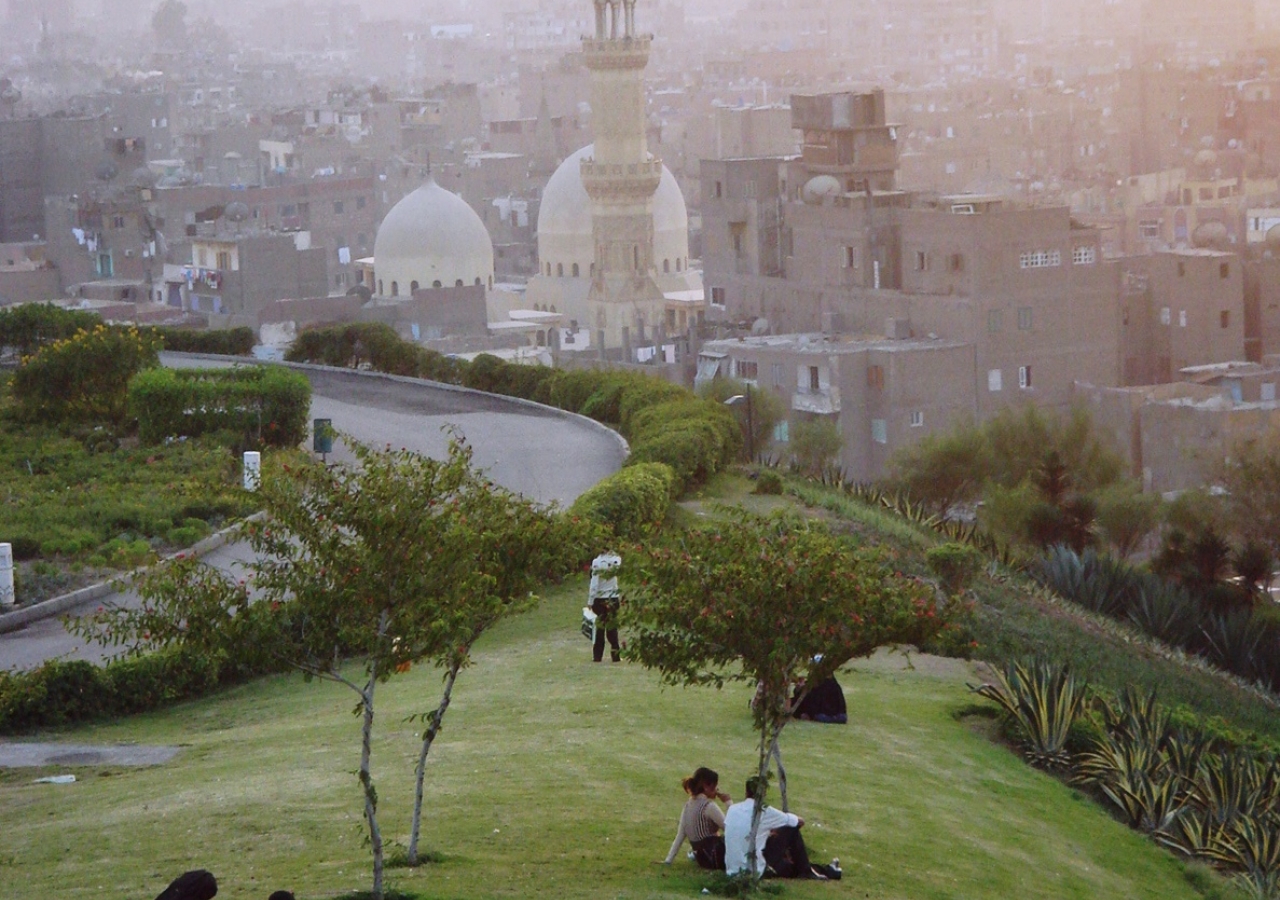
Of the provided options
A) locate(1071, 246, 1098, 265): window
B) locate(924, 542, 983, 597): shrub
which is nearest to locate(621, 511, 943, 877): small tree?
locate(924, 542, 983, 597): shrub

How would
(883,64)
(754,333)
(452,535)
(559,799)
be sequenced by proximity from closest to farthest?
(452,535) → (559,799) → (754,333) → (883,64)

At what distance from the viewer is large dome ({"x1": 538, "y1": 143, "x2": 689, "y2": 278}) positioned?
6112 cm

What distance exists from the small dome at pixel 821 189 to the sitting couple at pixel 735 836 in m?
39.9

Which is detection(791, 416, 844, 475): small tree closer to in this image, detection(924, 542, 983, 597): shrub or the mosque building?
the mosque building

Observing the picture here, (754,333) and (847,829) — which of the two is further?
(754,333)

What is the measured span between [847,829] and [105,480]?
9.71m

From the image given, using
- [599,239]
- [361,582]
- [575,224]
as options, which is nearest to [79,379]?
[361,582]

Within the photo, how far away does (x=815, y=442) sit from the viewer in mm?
35719

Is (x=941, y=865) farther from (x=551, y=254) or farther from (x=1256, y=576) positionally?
(x=551, y=254)

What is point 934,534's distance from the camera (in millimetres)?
19516

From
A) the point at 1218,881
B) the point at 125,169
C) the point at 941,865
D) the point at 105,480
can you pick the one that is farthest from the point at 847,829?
the point at 125,169

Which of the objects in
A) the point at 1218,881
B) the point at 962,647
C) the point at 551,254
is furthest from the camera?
the point at 551,254

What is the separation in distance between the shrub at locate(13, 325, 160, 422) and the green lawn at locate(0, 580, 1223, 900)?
862 centimetres

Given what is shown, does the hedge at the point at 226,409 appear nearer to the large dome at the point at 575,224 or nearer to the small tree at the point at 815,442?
the small tree at the point at 815,442
